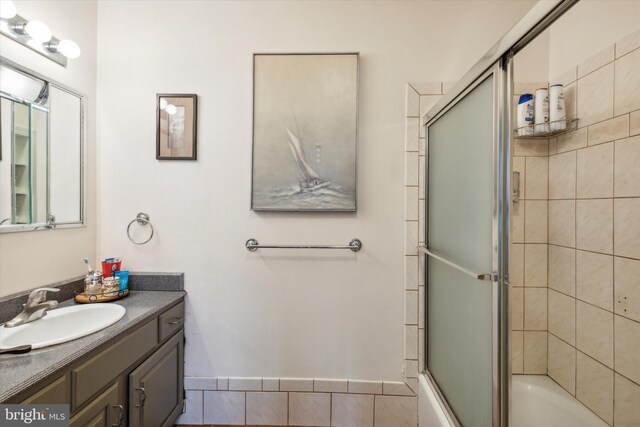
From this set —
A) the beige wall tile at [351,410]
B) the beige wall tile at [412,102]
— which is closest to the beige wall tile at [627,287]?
the beige wall tile at [412,102]

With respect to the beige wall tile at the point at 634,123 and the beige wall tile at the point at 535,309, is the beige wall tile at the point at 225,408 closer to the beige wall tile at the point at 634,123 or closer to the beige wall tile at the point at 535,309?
the beige wall tile at the point at 535,309

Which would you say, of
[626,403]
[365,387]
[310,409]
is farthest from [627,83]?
[310,409]

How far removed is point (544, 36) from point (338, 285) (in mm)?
1737

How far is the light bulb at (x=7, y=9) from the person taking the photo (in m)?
1.06

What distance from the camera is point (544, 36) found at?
1.48m

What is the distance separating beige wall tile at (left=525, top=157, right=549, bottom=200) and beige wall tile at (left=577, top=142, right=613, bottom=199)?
0.17 metres

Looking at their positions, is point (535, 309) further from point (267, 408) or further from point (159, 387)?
point (159, 387)

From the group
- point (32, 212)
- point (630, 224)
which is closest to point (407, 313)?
point (630, 224)

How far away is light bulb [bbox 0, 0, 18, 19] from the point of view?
1.06 m

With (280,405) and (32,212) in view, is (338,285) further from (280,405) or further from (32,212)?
(32,212)

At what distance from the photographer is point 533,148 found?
1436mm

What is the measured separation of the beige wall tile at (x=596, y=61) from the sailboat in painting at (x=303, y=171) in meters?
1.25

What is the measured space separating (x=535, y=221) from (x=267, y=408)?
5.77ft

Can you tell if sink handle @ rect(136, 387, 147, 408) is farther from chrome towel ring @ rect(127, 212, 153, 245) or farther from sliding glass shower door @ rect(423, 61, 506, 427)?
sliding glass shower door @ rect(423, 61, 506, 427)
